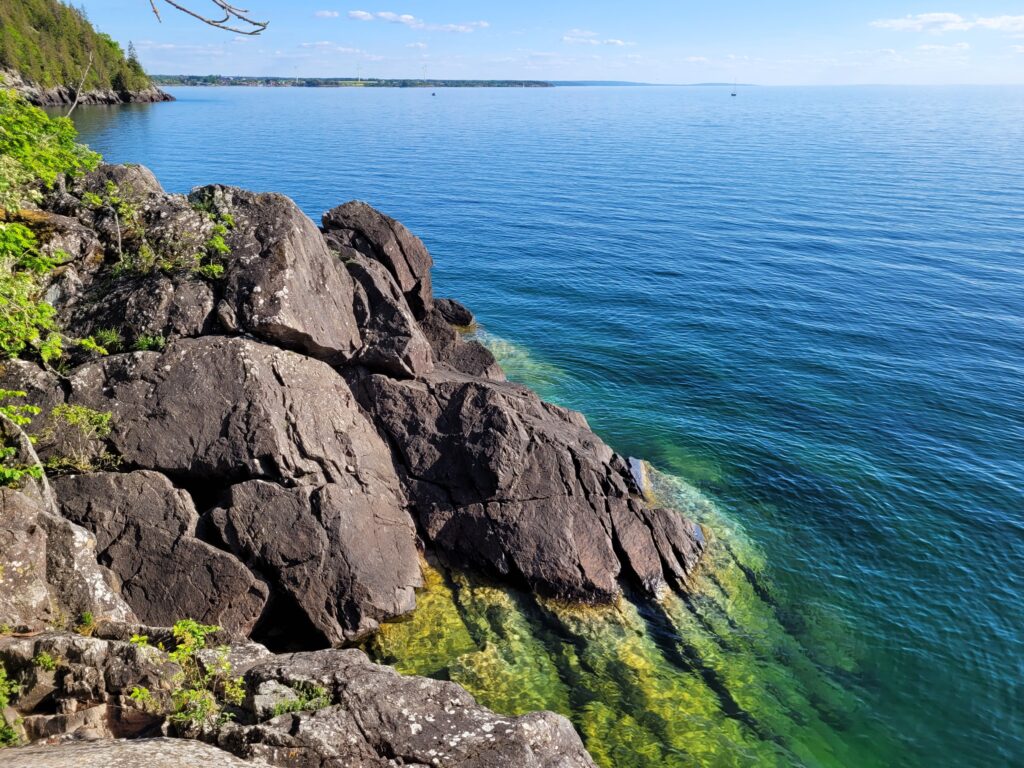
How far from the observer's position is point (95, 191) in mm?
22250

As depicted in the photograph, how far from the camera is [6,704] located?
10.6 metres

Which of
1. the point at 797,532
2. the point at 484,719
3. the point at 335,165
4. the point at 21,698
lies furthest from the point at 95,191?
the point at 335,165

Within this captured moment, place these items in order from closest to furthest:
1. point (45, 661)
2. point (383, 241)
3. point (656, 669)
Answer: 1. point (45, 661)
2. point (656, 669)
3. point (383, 241)

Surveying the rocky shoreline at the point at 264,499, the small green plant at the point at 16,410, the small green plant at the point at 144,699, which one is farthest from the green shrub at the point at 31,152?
the small green plant at the point at 144,699

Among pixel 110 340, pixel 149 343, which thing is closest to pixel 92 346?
pixel 110 340

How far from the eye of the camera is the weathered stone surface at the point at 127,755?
347 inches

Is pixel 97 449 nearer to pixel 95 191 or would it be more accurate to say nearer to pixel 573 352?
pixel 95 191

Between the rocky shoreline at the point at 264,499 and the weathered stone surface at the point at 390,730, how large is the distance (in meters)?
0.04

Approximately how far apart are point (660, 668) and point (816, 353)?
2798 cm

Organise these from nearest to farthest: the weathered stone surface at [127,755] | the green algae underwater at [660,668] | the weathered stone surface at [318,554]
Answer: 1. the weathered stone surface at [127,755]
2. the green algae underwater at [660,668]
3. the weathered stone surface at [318,554]

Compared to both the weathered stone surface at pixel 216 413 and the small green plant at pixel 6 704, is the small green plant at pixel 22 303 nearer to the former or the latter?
the weathered stone surface at pixel 216 413

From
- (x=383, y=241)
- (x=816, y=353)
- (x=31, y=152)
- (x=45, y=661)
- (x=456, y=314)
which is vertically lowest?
(x=45, y=661)

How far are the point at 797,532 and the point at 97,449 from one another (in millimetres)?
24321

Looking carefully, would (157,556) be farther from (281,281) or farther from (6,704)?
(281,281)
